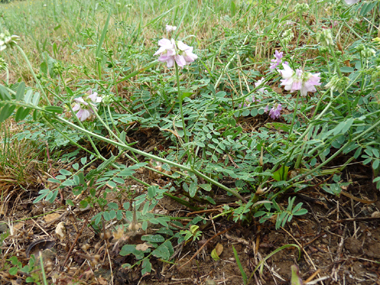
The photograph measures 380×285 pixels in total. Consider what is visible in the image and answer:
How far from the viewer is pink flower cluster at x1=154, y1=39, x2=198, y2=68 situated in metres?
1.15

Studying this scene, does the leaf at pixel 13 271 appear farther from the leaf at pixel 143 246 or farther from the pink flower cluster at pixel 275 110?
the pink flower cluster at pixel 275 110

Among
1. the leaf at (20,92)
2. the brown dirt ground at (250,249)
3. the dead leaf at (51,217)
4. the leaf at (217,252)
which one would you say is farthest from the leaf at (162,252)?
Answer: the leaf at (20,92)

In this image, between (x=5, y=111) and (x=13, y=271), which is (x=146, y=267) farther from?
(x=5, y=111)

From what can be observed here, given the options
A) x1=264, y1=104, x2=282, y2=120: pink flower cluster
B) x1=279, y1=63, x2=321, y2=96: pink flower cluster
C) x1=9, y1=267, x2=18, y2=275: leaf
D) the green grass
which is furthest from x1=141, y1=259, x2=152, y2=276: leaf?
x1=264, y1=104, x2=282, y2=120: pink flower cluster

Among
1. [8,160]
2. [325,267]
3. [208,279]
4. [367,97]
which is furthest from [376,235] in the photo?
[8,160]

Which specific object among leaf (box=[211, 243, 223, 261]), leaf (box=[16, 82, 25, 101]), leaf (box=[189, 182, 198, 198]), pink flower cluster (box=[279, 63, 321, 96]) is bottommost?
leaf (box=[211, 243, 223, 261])

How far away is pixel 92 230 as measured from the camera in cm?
144

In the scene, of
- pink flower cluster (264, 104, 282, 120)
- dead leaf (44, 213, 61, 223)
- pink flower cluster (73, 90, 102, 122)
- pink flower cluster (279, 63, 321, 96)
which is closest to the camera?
pink flower cluster (279, 63, 321, 96)

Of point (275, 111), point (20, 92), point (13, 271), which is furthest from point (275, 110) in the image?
point (13, 271)

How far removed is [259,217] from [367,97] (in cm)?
74

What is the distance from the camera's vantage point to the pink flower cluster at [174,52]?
1.15 m

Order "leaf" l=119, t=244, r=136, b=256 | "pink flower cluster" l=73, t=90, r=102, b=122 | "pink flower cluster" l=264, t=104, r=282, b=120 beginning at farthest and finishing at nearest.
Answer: "pink flower cluster" l=264, t=104, r=282, b=120, "pink flower cluster" l=73, t=90, r=102, b=122, "leaf" l=119, t=244, r=136, b=256

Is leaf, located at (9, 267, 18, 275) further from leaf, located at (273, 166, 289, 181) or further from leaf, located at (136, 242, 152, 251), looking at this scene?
leaf, located at (273, 166, 289, 181)

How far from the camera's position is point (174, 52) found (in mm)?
1151
